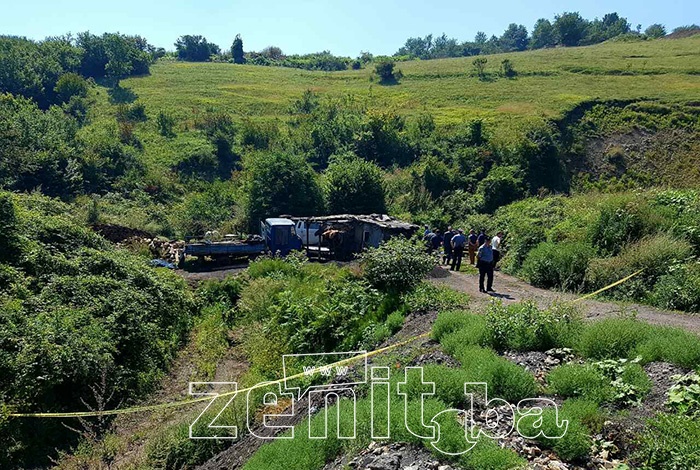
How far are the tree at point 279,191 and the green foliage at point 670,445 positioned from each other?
2403 cm

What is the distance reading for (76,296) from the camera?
42.2 ft

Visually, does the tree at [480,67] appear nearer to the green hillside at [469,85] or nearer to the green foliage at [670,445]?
the green hillside at [469,85]

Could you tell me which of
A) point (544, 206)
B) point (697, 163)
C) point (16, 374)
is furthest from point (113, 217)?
point (697, 163)

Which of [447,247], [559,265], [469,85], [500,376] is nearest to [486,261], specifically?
[559,265]

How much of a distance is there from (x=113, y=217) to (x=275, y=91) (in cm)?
3703

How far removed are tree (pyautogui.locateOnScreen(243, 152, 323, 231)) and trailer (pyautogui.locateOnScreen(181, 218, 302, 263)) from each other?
477cm

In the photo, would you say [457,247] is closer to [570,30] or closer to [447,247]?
[447,247]

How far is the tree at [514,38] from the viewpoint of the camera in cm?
13100

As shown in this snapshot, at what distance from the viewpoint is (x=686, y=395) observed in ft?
20.7

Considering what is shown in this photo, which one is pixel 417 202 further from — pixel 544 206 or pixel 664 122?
pixel 664 122

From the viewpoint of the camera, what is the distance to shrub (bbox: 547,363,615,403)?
6633 mm

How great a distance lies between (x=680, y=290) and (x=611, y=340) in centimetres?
460

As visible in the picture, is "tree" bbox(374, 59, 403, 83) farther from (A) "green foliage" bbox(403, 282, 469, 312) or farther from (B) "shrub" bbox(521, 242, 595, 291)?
(A) "green foliage" bbox(403, 282, 469, 312)

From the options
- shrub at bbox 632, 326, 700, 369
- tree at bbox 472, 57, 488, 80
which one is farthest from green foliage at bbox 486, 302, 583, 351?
tree at bbox 472, 57, 488, 80
